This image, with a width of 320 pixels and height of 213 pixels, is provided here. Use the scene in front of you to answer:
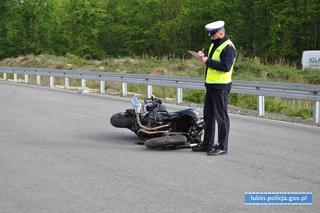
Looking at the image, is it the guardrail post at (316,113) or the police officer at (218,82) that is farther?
the guardrail post at (316,113)

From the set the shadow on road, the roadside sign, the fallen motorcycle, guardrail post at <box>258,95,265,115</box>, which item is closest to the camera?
the fallen motorcycle

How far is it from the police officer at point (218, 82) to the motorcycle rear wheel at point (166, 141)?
0.38 meters

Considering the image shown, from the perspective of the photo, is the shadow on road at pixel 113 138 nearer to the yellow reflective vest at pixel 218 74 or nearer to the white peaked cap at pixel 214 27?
the yellow reflective vest at pixel 218 74

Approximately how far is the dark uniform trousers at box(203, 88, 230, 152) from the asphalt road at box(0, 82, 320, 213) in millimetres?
310

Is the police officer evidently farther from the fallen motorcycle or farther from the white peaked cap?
the fallen motorcycle

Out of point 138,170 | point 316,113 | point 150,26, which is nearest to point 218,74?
point 138,170

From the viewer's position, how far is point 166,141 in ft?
31.0

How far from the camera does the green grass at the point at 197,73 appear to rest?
18031mm

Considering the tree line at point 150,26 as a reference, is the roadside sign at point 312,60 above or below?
below

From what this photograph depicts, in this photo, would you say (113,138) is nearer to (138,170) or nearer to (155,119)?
(155,119)

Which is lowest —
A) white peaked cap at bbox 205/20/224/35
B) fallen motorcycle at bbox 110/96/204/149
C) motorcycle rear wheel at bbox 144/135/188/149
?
motorcycle rear wheel at bbox 144/135/188/149

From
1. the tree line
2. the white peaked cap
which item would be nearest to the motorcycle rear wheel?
the white peaked cap

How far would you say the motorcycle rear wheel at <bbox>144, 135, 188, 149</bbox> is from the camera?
945 centimetres

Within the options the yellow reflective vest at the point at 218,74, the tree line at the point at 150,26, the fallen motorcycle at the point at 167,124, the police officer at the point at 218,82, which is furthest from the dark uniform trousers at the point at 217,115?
the tree line at the point at 150,26
